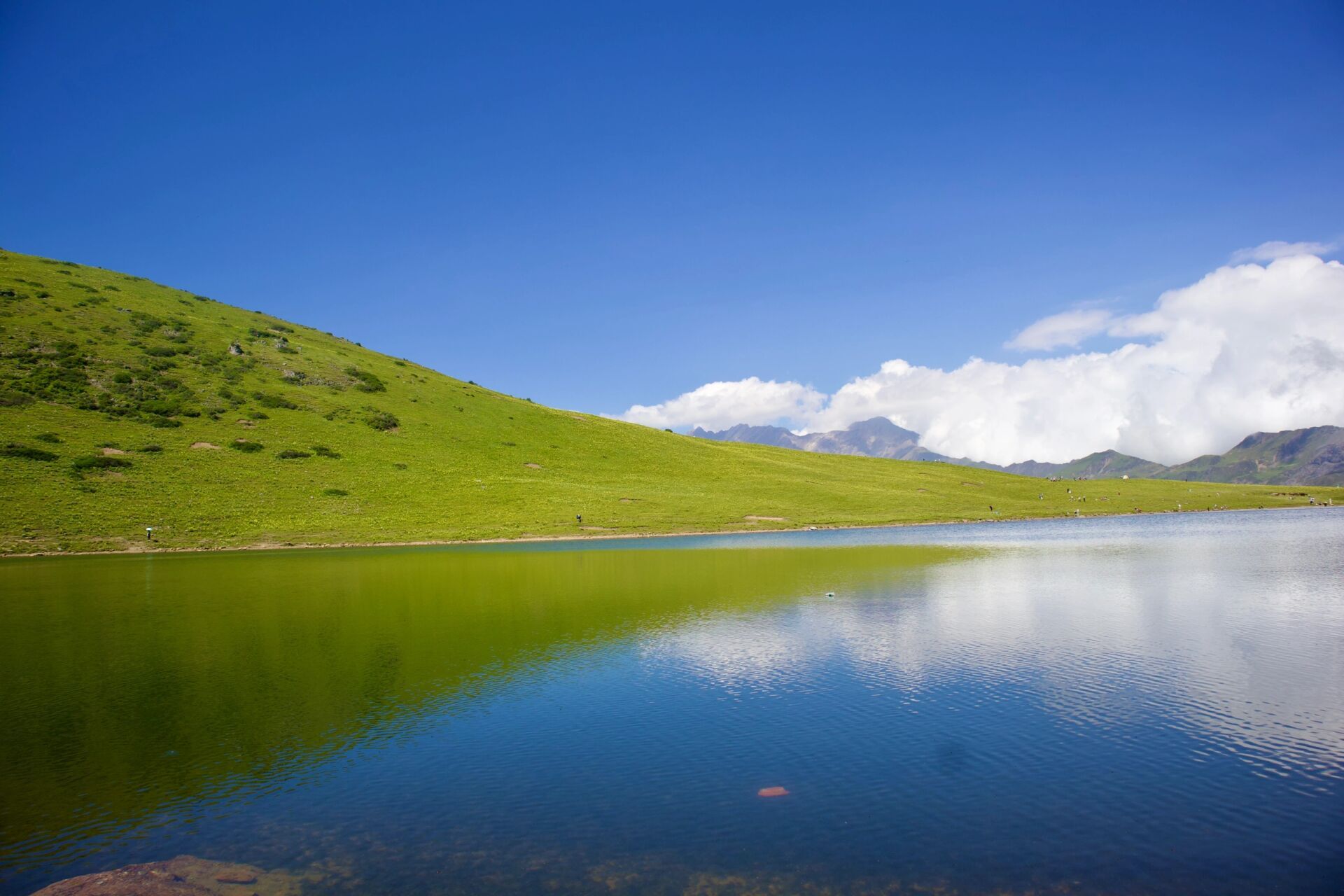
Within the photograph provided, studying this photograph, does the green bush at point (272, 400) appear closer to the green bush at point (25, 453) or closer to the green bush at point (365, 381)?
the green bush at point (365, 381)

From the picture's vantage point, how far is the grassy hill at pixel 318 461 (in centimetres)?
8631

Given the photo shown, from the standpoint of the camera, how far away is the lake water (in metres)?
13.3

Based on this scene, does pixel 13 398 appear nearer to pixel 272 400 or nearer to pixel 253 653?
pixel 272 400

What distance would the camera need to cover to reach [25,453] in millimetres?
85875

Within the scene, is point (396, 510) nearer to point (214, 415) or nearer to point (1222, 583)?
point (214, 415)

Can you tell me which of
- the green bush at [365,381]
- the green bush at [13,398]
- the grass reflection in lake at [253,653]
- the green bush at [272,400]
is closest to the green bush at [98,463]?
the green bush at [13,398]

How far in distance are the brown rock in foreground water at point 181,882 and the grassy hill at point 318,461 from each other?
77825mm

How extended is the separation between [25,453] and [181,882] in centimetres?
10050

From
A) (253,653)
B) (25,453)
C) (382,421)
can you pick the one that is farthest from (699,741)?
(382,421)

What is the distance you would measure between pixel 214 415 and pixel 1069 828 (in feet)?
422

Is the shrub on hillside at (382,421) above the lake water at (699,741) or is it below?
above

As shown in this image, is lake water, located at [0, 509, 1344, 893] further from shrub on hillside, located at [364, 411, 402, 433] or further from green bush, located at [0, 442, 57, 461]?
shrub on hillside, located at [364, 411, 402, 433]

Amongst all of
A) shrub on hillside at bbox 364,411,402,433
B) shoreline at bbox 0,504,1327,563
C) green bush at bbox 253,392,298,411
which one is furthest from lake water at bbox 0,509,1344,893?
green bush at bbox 253,392,298,411

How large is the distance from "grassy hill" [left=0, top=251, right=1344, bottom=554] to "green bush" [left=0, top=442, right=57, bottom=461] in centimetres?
30
